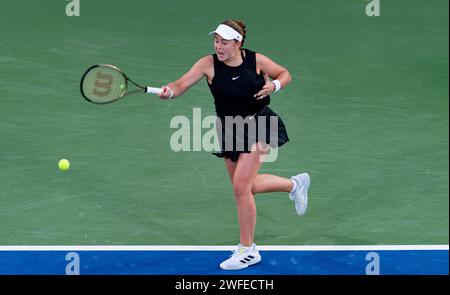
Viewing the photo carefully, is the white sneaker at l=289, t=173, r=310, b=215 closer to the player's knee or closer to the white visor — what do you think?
the player's knee

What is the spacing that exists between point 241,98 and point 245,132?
32 centimetres

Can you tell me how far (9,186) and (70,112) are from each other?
6.18ft

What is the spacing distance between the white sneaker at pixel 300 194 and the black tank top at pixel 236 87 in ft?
4.57

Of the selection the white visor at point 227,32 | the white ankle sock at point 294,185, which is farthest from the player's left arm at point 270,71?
the white ankle sock at point 294,185

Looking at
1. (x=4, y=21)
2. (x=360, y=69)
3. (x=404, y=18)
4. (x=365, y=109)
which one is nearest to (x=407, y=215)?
(x=365, y=109)

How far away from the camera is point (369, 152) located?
553 inches

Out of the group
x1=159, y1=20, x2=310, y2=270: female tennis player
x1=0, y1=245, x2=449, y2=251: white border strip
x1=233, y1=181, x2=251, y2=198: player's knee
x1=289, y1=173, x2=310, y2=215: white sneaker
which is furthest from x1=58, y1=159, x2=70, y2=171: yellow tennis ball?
x1=233, y1=181, x2=251, y2=198: player's knee

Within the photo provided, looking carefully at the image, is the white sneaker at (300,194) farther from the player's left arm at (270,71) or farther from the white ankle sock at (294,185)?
the player's left arm at (270,71)

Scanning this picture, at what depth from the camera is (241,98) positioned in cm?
1125

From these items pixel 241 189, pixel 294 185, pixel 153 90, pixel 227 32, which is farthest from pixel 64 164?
pixel 227 32

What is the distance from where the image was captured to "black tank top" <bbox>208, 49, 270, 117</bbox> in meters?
11.2

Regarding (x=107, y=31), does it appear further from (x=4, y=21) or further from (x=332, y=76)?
(x=332, y=76)

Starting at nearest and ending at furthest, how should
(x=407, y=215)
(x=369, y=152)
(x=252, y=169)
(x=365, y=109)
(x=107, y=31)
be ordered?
(x=252, y=169) < (x=407, y=215) < (x=369, y=152) < (x=365, y=109) < (x=107, y=31)

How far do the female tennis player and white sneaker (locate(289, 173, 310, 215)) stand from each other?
992 mm
